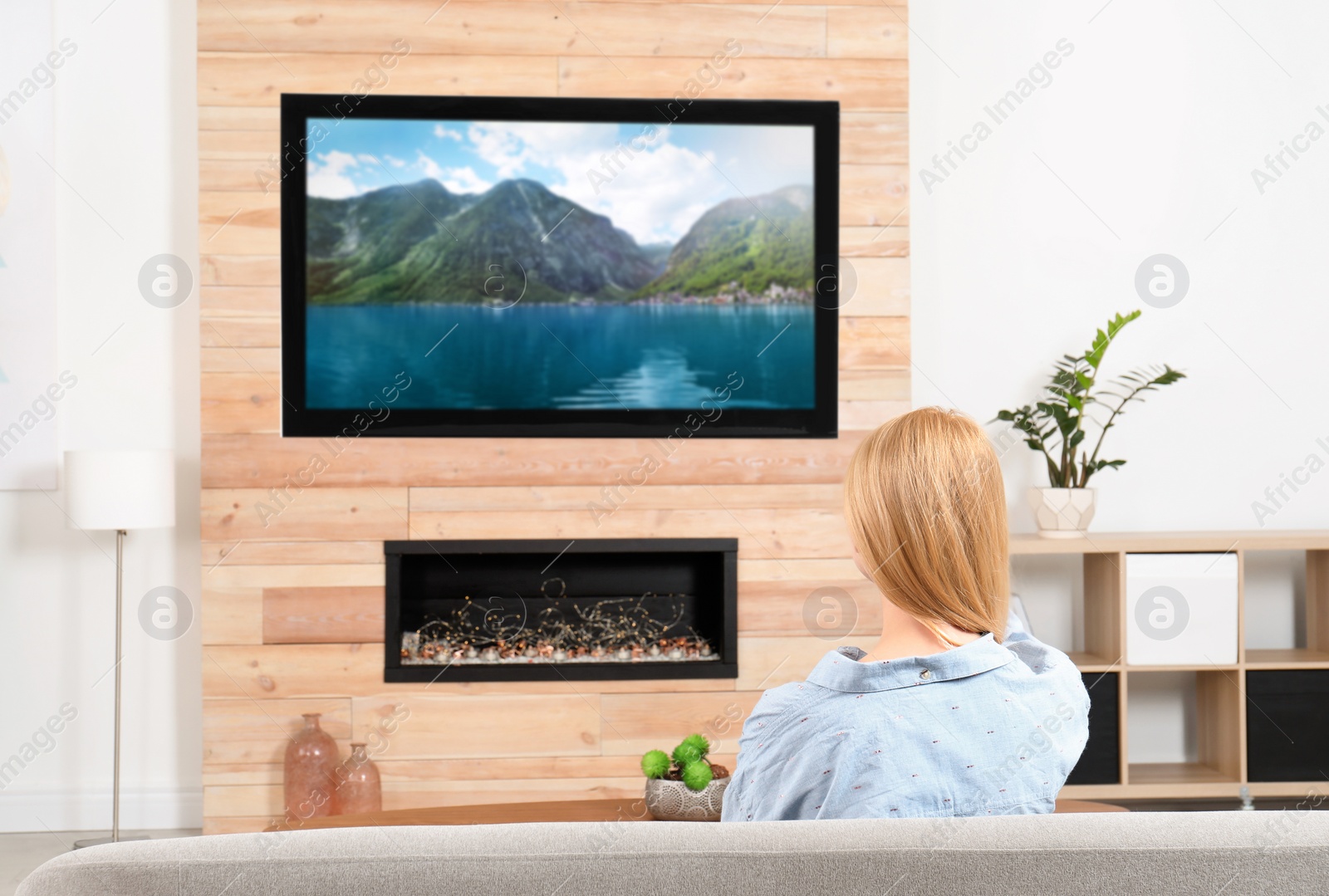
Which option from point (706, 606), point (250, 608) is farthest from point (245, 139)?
point (706, 606)

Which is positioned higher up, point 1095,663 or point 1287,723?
point 1095,663

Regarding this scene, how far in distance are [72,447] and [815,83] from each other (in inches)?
106

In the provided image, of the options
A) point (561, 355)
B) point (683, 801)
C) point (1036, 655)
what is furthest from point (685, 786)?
point (561, 355)

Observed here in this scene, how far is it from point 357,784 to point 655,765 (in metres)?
1.49

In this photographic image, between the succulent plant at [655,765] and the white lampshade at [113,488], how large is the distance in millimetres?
1857

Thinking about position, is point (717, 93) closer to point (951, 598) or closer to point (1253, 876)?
point (951, 598)

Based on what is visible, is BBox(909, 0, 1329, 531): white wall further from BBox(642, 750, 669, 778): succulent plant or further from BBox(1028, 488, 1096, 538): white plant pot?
BBox(642, 750, 669, 778): succulent plant

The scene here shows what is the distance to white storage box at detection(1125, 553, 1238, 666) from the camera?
3057mm

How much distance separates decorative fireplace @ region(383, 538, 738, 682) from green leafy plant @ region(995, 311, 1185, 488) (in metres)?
1.10

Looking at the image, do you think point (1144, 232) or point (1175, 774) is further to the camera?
point (1144, 232)

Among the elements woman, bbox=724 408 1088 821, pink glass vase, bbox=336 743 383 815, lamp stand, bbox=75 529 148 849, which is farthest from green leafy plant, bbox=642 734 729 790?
lamp stand, bbox=75 529 148 849

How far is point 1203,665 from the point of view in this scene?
10.0 ft

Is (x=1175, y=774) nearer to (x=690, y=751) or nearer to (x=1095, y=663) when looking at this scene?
(x=1095, y=663)

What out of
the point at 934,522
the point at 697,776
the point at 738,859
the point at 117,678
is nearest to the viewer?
the point at 738,859
